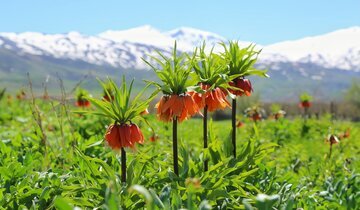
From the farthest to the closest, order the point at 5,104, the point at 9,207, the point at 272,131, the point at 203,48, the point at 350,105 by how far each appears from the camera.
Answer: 1. the point at 350,105
2. the point at 5,104
3. the point at 272,131
4. the point at 203,48
5. the point at 9,207

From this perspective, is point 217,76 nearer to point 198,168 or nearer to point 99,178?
point 198,168

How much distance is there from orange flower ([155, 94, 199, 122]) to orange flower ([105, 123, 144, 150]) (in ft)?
0.71

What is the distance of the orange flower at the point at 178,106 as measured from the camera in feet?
9.31

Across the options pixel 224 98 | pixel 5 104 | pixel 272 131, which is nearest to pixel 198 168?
pixel 224 98

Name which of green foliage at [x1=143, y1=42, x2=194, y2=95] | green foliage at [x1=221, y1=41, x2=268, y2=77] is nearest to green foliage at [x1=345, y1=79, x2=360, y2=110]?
green foliage at [x1=221, y1=41, x2=268, y2=77]

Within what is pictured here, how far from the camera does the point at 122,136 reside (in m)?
2.72

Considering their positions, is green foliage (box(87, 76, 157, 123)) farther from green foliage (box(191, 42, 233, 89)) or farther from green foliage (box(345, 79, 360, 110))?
green foliage (box(345, 79, 360, 110))

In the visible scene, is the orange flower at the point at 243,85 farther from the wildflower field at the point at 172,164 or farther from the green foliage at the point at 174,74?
the green foliage at the point at 174,74

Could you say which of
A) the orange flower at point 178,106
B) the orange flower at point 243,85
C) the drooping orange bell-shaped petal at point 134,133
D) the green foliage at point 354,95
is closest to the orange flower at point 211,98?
the orange flower at point 178,106

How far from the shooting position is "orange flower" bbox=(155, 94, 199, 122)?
284 cm

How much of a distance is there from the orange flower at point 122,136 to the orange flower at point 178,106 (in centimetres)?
22

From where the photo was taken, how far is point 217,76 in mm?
3080

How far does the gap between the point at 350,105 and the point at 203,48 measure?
248ft

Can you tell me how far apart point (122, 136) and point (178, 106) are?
0.33 metres
